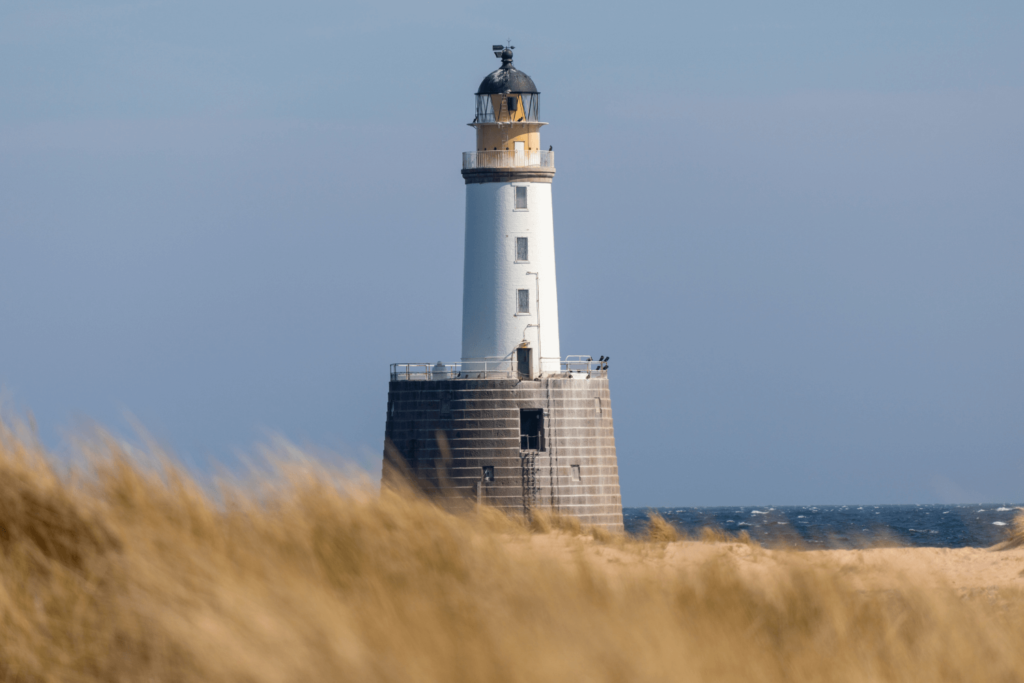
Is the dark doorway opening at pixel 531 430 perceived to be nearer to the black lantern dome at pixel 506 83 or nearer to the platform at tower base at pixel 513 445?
the platform at tower base at pixel 513 445

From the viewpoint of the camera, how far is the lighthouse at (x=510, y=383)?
33062 millimetres

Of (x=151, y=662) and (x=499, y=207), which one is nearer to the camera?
(x=151, y=662)

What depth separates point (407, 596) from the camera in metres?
6.59

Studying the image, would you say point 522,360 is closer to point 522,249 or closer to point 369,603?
point 522,249

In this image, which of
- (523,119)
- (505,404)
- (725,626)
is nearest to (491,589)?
(725,626)

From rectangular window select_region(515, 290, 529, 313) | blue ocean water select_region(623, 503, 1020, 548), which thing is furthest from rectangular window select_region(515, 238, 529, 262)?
blue ocean water select_region(623, 503, 1020, 548)

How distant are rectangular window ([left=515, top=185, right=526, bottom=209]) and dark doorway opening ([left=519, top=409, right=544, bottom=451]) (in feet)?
18.3

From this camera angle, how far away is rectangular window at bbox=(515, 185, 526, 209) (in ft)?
113

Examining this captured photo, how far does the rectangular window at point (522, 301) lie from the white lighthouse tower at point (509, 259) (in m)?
0.03

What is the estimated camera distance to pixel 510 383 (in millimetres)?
33312

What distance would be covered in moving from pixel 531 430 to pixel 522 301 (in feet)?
11.4

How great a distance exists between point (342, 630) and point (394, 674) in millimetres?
412

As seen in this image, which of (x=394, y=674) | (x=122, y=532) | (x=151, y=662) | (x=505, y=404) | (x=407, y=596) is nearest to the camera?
(x=394, y=674)

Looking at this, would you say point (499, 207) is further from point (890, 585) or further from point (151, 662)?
point (151, 662)
